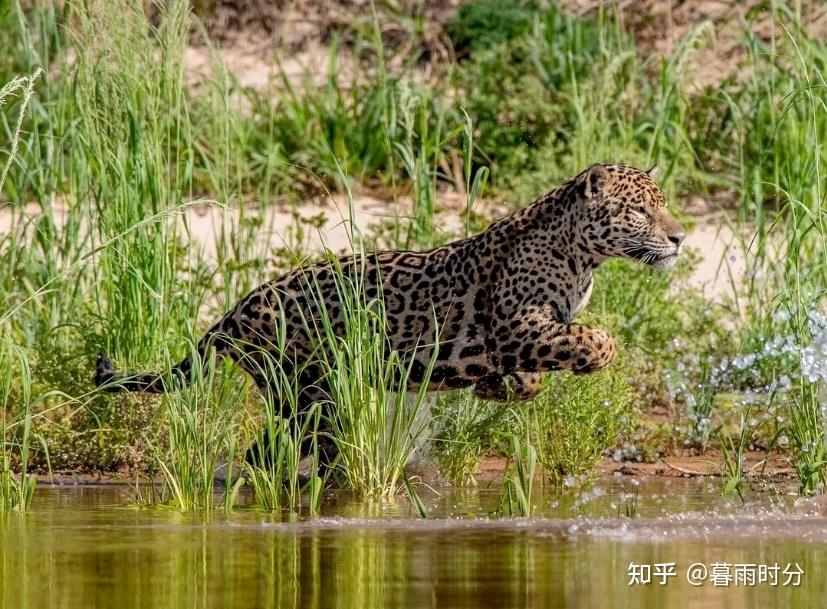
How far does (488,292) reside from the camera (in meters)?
9.15

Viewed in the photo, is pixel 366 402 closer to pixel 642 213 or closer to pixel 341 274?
pixel 341 274

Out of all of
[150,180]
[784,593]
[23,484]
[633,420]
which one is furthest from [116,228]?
[784,593]

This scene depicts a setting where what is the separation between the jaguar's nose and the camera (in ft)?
29.8

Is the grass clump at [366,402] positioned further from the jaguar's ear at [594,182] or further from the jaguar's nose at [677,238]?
the jaguar's nose at [677,238]

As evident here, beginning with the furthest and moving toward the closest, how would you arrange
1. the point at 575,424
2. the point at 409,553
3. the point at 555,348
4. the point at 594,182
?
the point at 575,424
the point at 594,182
the point at 555,348
the point at 409,553

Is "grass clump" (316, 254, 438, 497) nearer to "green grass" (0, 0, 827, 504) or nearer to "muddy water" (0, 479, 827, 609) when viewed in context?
"green grass" (0, 0, 827, 504)

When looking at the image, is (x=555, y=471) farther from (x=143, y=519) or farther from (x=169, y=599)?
(x=169, y=599)

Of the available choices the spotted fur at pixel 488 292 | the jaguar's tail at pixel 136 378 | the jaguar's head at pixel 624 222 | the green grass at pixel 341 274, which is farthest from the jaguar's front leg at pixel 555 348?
the jaguar's tail at pixel 136 378

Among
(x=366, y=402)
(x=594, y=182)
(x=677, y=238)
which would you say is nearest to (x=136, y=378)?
(x=366, y=402)

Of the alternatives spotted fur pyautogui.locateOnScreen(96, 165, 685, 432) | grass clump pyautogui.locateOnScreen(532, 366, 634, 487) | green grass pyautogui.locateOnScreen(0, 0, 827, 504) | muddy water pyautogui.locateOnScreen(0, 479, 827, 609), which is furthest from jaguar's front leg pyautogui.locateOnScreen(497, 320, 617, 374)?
muddy water pyautogui.locateOnScreen(0, 479, 827, 609)

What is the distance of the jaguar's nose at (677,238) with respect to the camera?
909 cm

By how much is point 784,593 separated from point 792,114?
21.8ft

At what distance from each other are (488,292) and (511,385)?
444mm

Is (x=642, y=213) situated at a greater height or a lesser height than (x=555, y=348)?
greater
